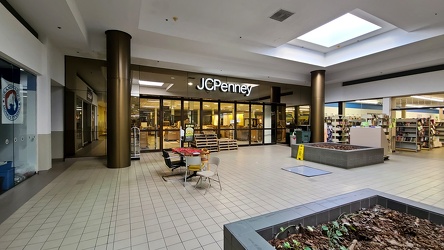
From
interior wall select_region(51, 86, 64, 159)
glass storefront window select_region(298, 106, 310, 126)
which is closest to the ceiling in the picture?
interior wall select_region(51, 86, 64, 159)

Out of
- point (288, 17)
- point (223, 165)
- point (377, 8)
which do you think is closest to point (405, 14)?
point (377, 8)

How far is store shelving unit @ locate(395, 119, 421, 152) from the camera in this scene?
1059 centimetres

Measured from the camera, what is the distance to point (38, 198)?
3.98 metres

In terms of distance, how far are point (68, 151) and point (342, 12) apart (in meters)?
10.7

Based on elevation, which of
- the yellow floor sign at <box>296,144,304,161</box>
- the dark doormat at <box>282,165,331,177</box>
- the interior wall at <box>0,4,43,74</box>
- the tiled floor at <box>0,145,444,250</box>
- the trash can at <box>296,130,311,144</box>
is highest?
the interior wall at <box>0,4,43,74</box>

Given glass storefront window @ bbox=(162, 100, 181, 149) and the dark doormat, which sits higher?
glass storefront window @ bbox=(162, 100, 181, 149)

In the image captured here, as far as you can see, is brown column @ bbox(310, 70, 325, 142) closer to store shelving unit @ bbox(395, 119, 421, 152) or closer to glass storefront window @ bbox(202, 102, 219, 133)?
store shelving unit @ bbox(395, 119, 421, 152)

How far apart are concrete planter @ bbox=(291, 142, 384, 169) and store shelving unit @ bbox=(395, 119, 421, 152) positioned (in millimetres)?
5317

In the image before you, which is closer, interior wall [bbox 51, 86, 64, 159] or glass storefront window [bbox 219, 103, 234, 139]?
interior wall [bbox 51, 86, 64, 159]

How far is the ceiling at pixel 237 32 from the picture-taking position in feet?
17.9

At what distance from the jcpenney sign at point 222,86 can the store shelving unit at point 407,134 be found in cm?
862

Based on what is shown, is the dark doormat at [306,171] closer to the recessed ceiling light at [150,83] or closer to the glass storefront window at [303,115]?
the recessed ceiling light at [150,83]

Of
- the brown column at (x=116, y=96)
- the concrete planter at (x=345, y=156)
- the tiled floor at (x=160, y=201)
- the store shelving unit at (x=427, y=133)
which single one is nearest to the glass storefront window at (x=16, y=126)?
the tiled floor at (x=160, y=201)

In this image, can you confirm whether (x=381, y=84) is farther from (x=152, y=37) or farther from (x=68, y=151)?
(x=68, y=151)
